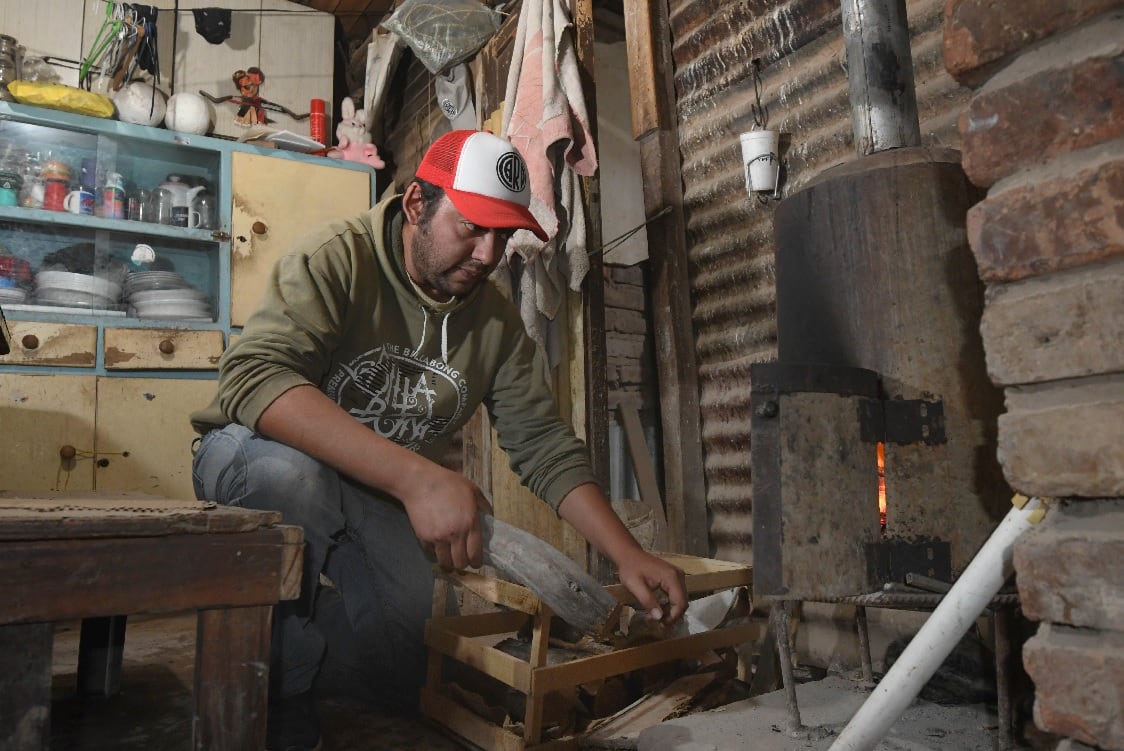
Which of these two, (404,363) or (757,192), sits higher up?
(757,192)

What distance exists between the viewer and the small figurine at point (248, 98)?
458cm

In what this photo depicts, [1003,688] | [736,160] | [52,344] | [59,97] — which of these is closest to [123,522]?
[1003,688]

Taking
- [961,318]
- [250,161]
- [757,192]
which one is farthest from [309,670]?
[250,161]

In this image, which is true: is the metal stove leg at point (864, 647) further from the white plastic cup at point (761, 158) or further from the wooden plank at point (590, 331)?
the white plastic cup at point (761, 158)

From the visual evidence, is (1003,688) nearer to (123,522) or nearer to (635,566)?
(635,566)

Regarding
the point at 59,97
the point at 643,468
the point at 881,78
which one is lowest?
the point at 643,468

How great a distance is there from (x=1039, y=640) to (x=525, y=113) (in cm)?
243

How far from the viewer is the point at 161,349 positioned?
12.3 feet

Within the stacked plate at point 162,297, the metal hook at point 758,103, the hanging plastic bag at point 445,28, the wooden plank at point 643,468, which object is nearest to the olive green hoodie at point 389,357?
the wooden plank at point 643,468

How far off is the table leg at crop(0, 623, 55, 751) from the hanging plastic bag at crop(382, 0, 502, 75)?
10.4 feet

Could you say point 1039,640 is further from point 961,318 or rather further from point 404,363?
point 404,363

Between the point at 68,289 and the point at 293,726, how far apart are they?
3000 millimetres

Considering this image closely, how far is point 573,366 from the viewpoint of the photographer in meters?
2.91

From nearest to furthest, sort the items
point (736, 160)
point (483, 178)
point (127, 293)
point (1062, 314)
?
point (1062, 314) < point (483, 178) < point (736, 160) < point (127, 293)
